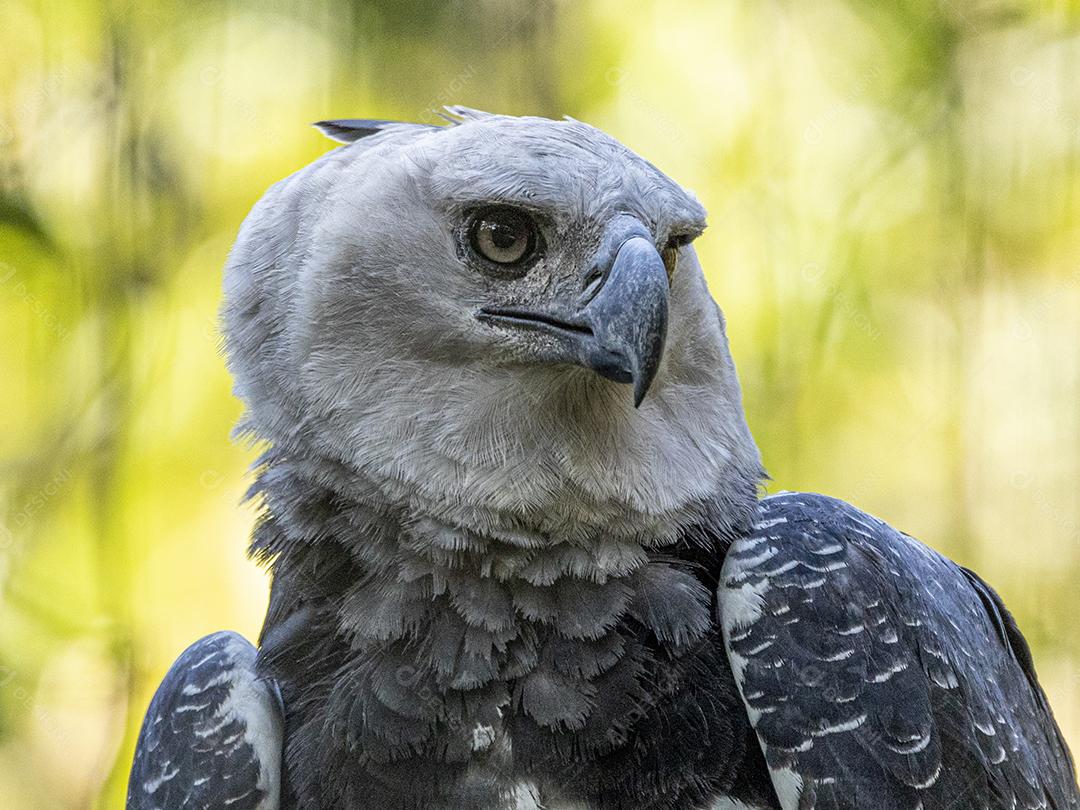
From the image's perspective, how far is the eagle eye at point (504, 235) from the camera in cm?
223

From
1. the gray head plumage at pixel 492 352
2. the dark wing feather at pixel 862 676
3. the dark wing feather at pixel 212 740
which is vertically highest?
the gray head plumage at pixel 492 352

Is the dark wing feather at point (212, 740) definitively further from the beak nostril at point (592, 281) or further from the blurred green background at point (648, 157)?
the blurred green background at point (648, 157)

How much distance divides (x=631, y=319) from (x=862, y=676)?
778 millimetres

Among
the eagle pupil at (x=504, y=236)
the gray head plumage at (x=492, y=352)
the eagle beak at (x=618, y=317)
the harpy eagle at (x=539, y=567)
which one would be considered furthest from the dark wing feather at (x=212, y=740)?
the eagle pupil at (x=504, y=236)

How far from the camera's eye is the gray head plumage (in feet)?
7.20

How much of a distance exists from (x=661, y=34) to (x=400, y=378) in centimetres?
407

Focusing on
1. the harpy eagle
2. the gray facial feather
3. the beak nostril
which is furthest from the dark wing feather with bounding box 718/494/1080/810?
the beak nostril

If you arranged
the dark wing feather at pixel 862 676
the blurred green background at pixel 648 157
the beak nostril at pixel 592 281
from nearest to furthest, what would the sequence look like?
the dark wing feather at pixel 862 676 → the beak nostril at pixel 592 281 → the blurred green background at pixel 648 157

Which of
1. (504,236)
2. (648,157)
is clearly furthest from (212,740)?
(648,157)

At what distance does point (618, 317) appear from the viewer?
2.05 meters

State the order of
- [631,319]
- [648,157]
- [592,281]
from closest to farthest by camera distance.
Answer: [631,319], [592,281], [648,157]

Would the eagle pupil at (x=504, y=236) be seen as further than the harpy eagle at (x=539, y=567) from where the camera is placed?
Yes

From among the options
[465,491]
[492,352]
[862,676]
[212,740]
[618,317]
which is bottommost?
[212,740]

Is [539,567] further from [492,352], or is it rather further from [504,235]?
[504,235]
